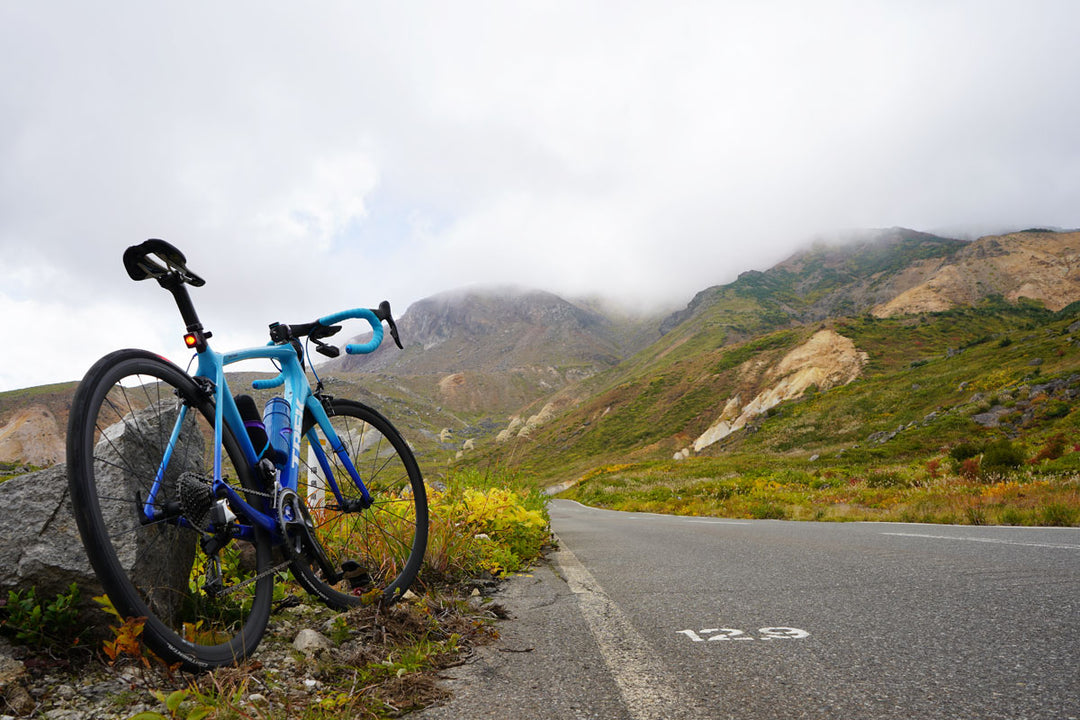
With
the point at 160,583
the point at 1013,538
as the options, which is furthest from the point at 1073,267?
the point at 160,583

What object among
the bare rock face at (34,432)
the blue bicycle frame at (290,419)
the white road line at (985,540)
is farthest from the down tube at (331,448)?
the bare rock face at (34,432)

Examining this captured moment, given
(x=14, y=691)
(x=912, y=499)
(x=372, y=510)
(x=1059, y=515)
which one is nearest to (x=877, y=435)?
(x=912, y=499)

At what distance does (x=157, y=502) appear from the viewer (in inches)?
91.1

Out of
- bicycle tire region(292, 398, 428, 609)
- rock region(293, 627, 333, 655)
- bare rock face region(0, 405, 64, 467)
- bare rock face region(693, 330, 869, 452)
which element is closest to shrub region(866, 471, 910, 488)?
bicycle tire region(292, 398, 428, 609)

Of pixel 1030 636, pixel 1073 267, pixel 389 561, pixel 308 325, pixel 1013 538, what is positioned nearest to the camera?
pixel 1030 636

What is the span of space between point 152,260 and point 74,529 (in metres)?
1.14

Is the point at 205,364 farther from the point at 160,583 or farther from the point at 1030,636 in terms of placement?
the point at 1030,636

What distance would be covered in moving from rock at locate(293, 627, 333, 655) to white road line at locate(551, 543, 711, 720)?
1.29 metres

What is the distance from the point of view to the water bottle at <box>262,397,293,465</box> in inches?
116

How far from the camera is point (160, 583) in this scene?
230cm

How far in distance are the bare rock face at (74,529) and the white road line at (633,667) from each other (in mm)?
1920

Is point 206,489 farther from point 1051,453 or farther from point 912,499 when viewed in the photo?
point 1051,453

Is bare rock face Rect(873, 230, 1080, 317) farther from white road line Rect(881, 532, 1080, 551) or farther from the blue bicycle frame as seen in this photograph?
the blue bicycle frame

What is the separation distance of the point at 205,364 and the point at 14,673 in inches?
50.6
